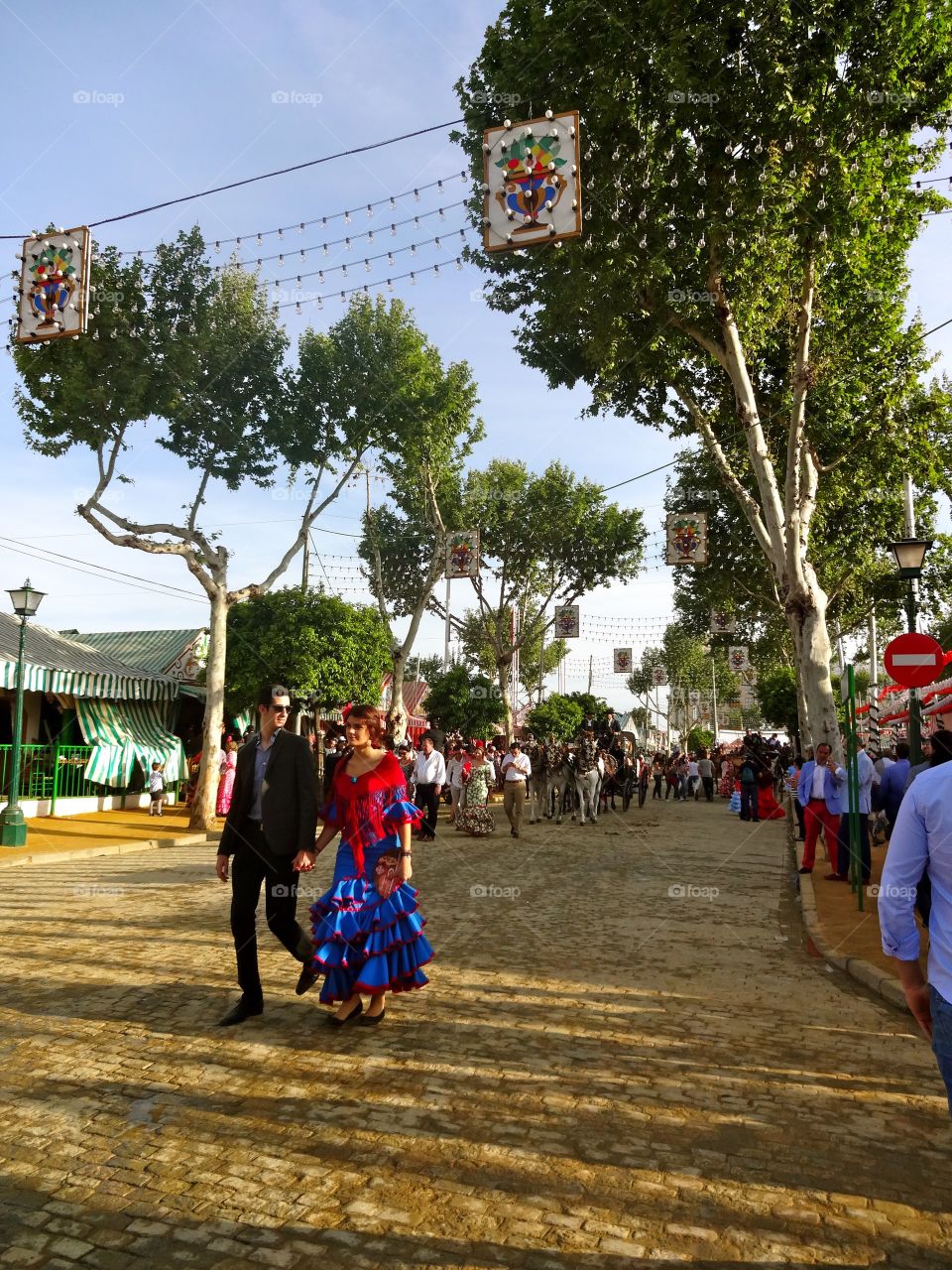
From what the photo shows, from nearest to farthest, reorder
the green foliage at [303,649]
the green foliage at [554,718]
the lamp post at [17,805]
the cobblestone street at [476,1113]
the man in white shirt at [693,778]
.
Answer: the cobblestone street at [476,1113] → the lamp post at [17,805] → the green foliage at [303,649] → the man in white shirt at [693,778] → the green foliage at [554,718]

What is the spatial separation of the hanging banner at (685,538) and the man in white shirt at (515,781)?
730 cm

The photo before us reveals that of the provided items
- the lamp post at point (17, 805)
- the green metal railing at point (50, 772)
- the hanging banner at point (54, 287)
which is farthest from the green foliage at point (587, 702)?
the hanging banner at point (54, 287)

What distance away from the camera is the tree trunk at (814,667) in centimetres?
1465

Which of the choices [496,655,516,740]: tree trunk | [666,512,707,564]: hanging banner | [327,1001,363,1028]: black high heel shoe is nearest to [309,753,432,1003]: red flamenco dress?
[327,1001,363,1028]: black high heel shoe

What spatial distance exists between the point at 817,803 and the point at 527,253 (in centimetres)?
1026

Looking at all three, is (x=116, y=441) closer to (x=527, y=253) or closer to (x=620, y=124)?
(x=527, y=253)

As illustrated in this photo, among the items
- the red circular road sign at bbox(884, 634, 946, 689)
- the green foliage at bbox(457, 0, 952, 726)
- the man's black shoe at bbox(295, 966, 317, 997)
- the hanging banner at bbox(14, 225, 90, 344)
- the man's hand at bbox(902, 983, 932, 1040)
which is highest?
the green foliage at bbox(457, 0, 952, 726)

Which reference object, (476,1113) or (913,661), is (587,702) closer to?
(913,661)

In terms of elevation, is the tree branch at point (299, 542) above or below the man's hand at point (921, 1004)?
above

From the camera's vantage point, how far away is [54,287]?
9.85 metres

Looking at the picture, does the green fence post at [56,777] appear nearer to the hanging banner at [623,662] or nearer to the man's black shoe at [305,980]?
the man's black shoe at [305,980]

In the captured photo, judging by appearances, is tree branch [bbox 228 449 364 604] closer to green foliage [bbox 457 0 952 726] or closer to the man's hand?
green foliage [bbox 457 0 952 726]

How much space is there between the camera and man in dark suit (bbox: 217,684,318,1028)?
5453 millimetres

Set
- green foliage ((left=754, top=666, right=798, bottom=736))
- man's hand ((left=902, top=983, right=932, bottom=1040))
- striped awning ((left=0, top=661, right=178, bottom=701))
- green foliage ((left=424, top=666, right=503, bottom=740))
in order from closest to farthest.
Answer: man's hand ((left=902, top=983, right=932, bottom=1040)) < striped awning ((left=0, top=661, right=178, bottom=701)) < green foliage ((left=424, top=666, right=503, bottom=740)) < green foliage ((left=754, top=666, right=798, bottom=736))
